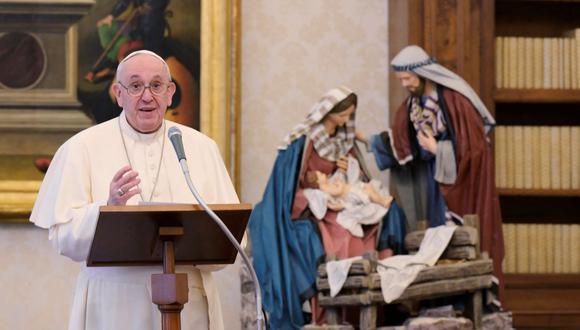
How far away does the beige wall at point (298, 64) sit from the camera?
261 inches

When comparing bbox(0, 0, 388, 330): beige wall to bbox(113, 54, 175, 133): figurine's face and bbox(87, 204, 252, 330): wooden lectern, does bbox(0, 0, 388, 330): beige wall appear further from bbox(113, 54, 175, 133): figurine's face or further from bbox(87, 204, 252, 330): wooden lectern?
bbox(87, 204, 252, 330): wooden lectern

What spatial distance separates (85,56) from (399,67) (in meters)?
1.79

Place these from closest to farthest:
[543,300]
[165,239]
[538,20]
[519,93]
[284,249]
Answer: [165,239] < [284,249] < [543,300] < [519,93] < [538,20]

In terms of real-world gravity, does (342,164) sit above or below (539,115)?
below

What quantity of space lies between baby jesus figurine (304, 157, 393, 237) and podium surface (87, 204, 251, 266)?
236 centimetres

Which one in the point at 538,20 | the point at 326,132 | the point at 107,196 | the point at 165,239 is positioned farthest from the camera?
the point at 538,20

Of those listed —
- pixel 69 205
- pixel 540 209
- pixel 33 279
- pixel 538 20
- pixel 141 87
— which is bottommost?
pixel 33 279

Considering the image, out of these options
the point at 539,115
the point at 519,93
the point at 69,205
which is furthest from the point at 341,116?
the point at 69,205

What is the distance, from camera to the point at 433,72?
232 inches

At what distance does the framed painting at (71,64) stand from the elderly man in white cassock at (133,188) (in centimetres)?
257

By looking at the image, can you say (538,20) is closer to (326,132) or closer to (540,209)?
(540,209)

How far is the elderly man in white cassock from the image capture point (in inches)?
139

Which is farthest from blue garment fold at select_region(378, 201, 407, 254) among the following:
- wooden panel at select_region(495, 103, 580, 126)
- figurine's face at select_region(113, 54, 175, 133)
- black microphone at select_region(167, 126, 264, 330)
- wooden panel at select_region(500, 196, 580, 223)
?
black microphone at select_region(167, 126, 264, 330)

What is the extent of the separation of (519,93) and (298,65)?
129cm
